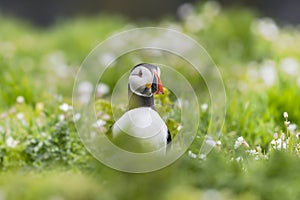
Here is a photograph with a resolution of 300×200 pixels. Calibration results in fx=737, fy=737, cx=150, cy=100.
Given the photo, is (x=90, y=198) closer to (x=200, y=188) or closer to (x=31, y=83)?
(x=200, y=188)

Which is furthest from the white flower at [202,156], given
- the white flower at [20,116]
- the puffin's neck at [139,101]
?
the white flower at [20,116]

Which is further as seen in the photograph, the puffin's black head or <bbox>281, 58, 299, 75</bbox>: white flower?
<bbox>281, 58, 299, 75</bbox>: white flower

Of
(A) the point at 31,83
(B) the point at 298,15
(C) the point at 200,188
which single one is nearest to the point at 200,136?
(C) the point at 200,188

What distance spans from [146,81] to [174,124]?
2.90ft

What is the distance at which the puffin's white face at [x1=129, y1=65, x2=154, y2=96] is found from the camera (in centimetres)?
367

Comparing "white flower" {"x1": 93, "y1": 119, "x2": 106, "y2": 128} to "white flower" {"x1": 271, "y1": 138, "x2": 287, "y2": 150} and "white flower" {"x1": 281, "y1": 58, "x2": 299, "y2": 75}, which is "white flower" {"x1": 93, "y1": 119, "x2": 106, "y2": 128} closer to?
"white flower" {"x1": 271, "y1": 138, "x2": 287, "y2": 150}

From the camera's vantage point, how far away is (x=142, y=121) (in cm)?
363

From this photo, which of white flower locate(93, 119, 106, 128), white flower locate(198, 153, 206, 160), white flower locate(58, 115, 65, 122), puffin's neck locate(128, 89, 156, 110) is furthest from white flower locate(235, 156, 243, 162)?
white flower locate(58, 115, 65, 122)

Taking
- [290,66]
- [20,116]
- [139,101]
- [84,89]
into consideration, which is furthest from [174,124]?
[290,66]

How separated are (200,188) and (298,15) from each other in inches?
436

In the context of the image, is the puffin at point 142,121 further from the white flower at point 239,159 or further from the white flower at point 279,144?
the white flower at point 279,144

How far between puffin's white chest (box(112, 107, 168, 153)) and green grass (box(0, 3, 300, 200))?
6.6 inches

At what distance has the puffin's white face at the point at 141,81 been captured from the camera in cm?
367

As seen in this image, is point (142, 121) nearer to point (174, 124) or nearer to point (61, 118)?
point (174, 124)
